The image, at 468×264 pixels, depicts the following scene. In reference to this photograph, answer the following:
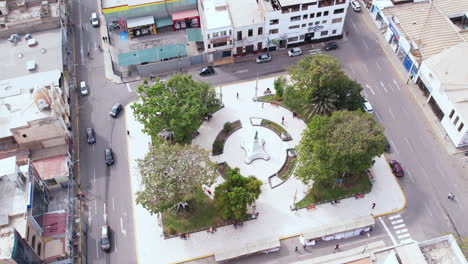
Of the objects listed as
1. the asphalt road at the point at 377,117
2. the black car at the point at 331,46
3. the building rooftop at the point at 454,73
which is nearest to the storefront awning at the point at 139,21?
the asphalt road at the point at 377,117

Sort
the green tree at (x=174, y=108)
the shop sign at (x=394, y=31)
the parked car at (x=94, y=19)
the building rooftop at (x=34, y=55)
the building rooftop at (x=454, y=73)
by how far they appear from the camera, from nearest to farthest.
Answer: the green tree at (x=174, y=108)
the building rooftop at (x=454, y=73)
the building rooftop at (x=34, y=55)
the shop sign at (x=394, y=31)
the parked car at (x=94, y=19)

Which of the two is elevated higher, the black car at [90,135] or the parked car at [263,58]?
the parked car at [263,58]

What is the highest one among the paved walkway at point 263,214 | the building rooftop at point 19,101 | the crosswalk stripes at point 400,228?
the building rooftop at point 19,101

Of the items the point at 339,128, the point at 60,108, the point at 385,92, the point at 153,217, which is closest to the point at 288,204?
the point at 339,128

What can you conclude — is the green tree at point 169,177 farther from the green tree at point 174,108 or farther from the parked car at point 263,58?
the parked car at point 263,58

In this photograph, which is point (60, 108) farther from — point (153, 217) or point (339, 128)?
point (339, 128)

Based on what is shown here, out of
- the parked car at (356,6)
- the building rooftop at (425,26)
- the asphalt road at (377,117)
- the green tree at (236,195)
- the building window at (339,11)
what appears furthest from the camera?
the parked car at (356,6)

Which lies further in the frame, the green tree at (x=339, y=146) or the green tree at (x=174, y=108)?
the green tree at (x=174, y=108)
